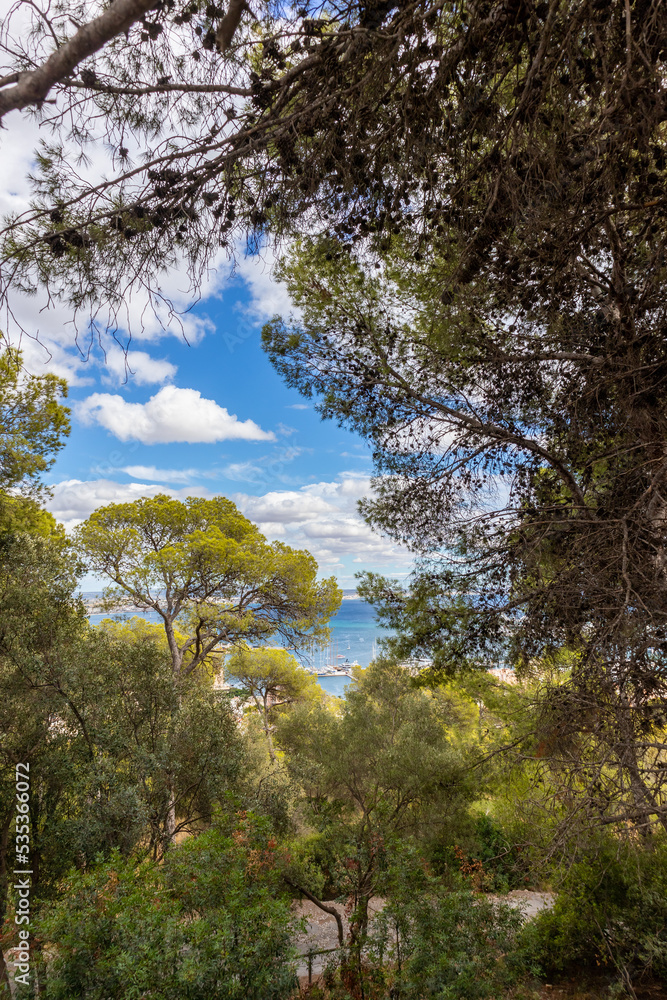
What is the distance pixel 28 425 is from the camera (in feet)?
20.4

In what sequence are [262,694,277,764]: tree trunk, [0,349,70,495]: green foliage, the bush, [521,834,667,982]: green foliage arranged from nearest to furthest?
the bush, [521,834,667,982]: green foliage, [0,349,70,495]: green foliage, [262,694,277,764]: tree trunk

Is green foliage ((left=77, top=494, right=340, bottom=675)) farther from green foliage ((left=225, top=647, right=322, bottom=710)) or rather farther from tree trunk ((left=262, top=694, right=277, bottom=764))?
tree trunk ((left=262, top=694, right=277, bottom=764))

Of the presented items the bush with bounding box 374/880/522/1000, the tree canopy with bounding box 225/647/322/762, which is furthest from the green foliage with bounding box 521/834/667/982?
the tree canopy with bounding box 225/647/322/762

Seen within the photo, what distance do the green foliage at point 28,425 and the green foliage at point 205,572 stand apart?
273 centimetres

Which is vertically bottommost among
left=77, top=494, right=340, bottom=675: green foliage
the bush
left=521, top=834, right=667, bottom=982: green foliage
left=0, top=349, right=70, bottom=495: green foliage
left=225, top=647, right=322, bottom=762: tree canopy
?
left=521, top=834, right=667, bottom=982: green foliage

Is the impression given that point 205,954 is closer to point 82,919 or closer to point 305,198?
point 82,919

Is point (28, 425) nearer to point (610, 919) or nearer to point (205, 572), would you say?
point (205, 572)

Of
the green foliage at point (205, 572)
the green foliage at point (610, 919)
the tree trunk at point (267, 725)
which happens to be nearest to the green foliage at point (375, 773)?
the green foliage at point (610, 919)

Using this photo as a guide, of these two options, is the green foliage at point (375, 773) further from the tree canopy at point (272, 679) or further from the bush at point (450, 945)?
the tree canopy at point (272, 679)

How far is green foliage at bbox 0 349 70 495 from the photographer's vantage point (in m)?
5.97

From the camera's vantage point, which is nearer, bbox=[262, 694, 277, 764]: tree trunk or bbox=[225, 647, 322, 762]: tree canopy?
bbox=[262, 694, 277, 764]: tree trunk

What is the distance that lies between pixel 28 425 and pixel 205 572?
3931mm

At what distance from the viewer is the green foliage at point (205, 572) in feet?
28.1

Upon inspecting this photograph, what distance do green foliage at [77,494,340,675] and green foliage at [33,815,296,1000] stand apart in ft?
17.7
